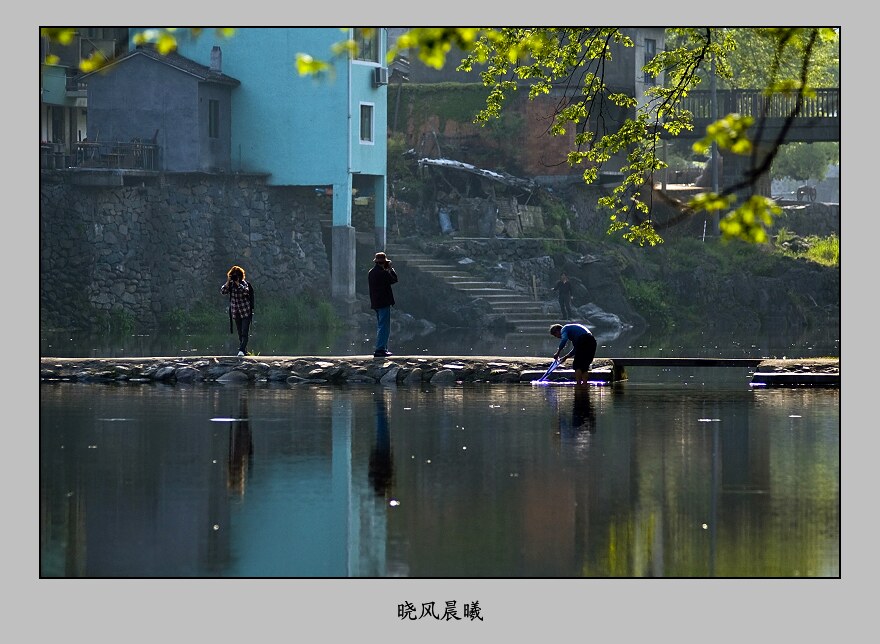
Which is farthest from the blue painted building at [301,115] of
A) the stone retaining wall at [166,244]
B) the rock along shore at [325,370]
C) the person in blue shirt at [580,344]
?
the person in blue shirt at [580,344]

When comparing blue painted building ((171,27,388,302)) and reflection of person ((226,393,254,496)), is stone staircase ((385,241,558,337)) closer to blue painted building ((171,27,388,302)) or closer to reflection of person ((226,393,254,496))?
blue painted building ((171,27,388,302))

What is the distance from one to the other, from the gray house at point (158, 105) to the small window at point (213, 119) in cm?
17

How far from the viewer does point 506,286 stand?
60469 mm

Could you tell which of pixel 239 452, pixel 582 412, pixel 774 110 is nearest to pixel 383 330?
pixel 582 412

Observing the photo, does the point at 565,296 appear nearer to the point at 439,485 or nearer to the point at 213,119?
the point at 213,119

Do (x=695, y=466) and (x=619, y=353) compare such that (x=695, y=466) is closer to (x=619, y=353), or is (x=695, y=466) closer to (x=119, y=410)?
(x=119, y=410)

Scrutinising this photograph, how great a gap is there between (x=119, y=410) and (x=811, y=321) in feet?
140

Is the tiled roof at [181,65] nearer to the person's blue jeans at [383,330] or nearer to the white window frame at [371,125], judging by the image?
the white window frame at [371,125]

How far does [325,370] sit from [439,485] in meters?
12.2

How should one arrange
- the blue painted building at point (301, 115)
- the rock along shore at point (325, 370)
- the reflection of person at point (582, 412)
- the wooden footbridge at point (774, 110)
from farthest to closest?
the wooden footbridge at point (774, 110), the blue painted building at point (301, 115), the rock along shore at point (325, 370), the reflection of person at point (582, 412)

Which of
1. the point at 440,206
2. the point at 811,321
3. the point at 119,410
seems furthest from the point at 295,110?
the point at 119,410

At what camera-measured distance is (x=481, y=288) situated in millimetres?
59469

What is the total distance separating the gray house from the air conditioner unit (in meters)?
5.05

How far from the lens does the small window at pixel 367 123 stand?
58.8m
